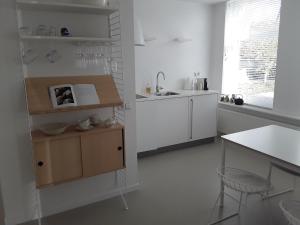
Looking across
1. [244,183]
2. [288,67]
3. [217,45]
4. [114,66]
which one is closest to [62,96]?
[114,66]

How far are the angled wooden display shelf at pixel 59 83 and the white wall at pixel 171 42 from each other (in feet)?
5.83

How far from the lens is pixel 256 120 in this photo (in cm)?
399

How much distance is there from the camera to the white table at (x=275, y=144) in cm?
187

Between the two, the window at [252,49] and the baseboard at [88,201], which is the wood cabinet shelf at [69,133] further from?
the window at [252,49]

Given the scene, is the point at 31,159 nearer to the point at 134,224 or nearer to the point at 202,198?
the point at 134,224

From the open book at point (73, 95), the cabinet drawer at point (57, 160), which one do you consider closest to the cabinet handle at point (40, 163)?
the cabinet drawer at point (57, 160)

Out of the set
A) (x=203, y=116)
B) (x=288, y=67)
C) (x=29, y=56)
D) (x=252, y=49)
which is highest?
(x=252, y=49)

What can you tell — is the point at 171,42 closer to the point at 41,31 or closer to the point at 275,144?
the point at 41,31

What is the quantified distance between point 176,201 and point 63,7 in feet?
7.25

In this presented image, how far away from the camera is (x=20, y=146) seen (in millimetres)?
2289

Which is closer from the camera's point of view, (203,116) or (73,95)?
(73,95)

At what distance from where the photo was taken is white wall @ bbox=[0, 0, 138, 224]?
2.13 metres

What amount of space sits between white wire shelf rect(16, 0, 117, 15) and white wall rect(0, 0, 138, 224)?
0.56ft

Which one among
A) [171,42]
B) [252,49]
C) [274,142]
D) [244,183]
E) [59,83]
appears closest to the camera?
[244,183]
